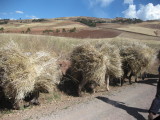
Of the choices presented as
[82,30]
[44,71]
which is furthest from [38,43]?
[82,30]

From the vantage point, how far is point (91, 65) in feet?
26.1

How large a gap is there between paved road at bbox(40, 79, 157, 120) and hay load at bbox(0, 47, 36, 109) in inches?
48.3

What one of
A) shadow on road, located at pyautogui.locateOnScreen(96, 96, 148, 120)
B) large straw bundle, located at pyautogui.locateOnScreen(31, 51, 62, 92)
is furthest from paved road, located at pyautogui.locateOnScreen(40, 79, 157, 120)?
large straw bundle, located at pyautogui.locateOnScreen(31, 51, 62, 92)

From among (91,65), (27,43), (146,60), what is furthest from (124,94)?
(27,43)

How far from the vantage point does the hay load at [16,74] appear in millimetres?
5559

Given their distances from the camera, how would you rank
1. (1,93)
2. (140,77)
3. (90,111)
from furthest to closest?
(140,77)
(1,93)
(90,111)

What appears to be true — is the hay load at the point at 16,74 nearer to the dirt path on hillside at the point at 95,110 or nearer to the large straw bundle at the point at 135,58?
the dirt path on hillside at the point at 95,110

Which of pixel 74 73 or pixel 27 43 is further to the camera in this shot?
pixel 27 43

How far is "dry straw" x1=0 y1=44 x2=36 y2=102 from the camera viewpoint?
5.56 meters

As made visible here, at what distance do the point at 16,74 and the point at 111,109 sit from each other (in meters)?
3.58

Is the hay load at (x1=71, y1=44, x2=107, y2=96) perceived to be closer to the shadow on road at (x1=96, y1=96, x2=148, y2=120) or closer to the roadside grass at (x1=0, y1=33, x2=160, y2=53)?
the roadside grass at (x1=0, y1=33, x2=160, y2=53)

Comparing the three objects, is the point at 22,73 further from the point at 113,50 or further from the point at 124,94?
the point at 113,50

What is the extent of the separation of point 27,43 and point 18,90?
618 centimetres

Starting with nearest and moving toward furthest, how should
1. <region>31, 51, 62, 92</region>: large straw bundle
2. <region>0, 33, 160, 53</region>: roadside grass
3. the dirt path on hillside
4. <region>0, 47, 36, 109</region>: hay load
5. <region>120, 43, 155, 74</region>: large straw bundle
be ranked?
1. the dirt path on hillside
2. <region>0, 47, 36, 109</region>: hay load
3. <region>31, 51, 62, 92</region>: large straw bundle
4. <region>0, 33, 160, 53</region>: roadside grass
5. <region>120, 43, 155, 74</region>: large straw bundle
